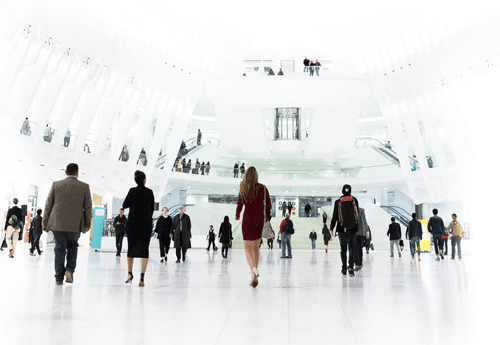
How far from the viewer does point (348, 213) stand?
27.9ft

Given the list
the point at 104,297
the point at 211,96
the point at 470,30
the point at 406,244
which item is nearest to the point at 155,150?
the point at 211,96

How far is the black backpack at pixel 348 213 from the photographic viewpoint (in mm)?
8484

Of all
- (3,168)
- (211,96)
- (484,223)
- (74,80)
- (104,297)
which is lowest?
(104,297)

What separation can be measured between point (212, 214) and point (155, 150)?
7108 millimetres

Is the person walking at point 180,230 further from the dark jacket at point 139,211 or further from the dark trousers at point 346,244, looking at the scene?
the dark jacket at point 139,211

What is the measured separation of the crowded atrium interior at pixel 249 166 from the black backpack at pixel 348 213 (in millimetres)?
149

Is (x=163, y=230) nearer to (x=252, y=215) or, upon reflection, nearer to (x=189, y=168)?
(x=252, y=215)

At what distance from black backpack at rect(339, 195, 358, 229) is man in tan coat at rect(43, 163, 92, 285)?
14.1 feet

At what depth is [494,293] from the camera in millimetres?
6180

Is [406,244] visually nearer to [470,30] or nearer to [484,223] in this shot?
[484,223]

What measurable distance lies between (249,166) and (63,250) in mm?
11470

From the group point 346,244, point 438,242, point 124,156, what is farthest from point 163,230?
point 124,156

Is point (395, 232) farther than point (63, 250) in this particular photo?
Yes

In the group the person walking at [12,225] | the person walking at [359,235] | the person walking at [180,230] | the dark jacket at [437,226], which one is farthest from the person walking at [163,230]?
the dark jacket at [437,226]
